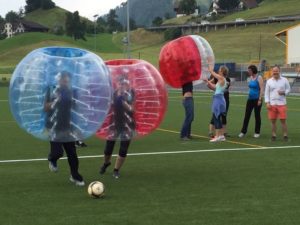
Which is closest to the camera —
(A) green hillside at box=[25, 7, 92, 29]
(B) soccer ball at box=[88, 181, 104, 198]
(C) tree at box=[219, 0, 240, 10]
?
(B) soccer ball at box=[88, 181, 104, 198]

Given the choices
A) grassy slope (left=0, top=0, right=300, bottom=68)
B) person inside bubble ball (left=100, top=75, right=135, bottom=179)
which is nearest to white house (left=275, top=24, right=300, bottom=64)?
grassy slope (left=0, top=0, right=300, bottom=68)

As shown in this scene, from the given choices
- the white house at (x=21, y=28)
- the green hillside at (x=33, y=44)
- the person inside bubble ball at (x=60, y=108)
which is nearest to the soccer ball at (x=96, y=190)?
the person inside bubble ball at (x=60, y=108)

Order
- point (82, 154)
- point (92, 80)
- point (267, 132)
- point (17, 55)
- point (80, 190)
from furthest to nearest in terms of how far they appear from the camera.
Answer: point (17, 55), point (267, 132), point (82, 154), point (80, 190), point (92, 80)

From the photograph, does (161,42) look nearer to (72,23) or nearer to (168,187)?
(72,23)

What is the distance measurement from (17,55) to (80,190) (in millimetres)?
97655

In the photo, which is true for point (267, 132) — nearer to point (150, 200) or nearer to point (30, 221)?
point (150, 200)

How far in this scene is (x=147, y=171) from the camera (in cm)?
1017

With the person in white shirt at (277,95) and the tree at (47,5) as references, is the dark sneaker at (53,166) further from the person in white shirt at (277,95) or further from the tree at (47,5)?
the tree at (47,5)

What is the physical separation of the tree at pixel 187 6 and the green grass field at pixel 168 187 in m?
153

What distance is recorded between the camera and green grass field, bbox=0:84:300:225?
7.09 meters

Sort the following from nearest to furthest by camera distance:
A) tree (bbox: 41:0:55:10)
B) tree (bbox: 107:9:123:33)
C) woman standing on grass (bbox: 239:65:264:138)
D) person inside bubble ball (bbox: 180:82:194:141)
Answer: person inside bubble ball (bbox: 180:82:194:141), woman standing on grass (bbox: 239:65:264:138), tree (bbox: 41:0:55:10), tree (bbox: 107:9:123:33)

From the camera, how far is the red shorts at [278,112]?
559 inches

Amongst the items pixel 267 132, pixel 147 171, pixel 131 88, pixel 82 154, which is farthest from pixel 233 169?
pixel 267 132

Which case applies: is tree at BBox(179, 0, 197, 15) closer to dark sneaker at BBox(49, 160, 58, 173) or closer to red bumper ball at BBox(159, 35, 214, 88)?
red bumper ball at BBox(159, 35, 214, 88)
